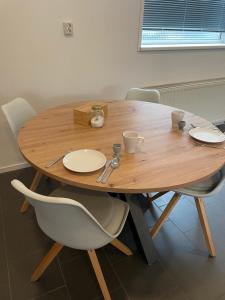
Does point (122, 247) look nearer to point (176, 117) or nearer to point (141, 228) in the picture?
point (141, 228)

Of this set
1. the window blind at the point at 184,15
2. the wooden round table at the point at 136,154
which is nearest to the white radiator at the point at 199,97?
the window blind at the point at 184,15

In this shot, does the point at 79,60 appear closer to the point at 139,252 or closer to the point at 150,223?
the point at 150,223

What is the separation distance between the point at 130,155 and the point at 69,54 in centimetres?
144

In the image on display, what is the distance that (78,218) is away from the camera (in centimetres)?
90

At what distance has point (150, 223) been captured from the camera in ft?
5.98

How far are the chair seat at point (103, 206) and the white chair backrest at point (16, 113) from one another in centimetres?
61

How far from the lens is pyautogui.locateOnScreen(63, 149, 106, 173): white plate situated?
1.13 m

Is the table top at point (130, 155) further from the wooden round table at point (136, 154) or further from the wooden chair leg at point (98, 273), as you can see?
the wooden chair leg at point (98, 273)

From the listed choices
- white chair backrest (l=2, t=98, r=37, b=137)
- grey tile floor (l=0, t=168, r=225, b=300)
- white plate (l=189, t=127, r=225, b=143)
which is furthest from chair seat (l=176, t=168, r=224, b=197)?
white chair backrest (l=2, t=98, r=37, b=137)

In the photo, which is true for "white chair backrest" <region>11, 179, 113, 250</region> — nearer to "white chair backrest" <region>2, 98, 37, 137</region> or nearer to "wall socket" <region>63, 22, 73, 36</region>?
"white chair backrest" <region>2, 98, 37, 137</region>

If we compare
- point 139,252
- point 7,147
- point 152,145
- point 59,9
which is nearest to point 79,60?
point 59,9

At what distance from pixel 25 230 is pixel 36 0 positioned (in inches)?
70.9

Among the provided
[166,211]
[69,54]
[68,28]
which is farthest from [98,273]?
[68,28]

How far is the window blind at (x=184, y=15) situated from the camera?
105 inches
